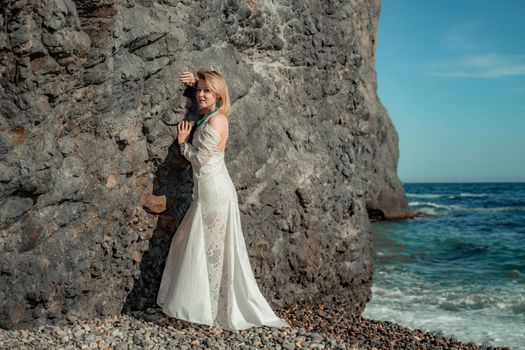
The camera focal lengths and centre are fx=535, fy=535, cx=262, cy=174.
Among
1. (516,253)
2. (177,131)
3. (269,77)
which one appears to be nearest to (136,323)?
(177,131)

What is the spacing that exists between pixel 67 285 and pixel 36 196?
40.0 inches

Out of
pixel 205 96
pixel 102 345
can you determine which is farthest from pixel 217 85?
pixel 102 345

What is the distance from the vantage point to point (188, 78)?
20.5 feet

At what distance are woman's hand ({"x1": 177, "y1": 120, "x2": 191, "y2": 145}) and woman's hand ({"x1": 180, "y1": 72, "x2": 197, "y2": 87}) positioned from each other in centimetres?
45

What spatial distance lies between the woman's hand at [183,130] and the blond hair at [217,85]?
47 centimetres

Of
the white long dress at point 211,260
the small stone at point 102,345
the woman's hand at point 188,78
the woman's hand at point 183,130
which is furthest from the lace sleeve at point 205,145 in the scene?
the small stone at point 102,345

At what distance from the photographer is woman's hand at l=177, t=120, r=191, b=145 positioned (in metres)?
6.20

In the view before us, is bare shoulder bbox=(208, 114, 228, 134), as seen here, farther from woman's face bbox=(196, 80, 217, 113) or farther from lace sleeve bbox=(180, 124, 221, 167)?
woman's face bbox=(196, 80, 217, 113)

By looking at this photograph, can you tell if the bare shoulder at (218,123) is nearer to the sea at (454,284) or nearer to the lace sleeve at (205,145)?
the lace sleeve at (205,145)

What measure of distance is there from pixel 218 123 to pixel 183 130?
53 centimetres

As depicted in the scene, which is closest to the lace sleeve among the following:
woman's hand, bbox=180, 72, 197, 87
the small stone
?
woman's hand, bbox=180, 72, 197, 87

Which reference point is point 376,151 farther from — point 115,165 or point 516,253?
point 115,165

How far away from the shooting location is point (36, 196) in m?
5.34

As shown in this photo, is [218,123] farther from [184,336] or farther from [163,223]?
[184,336]
